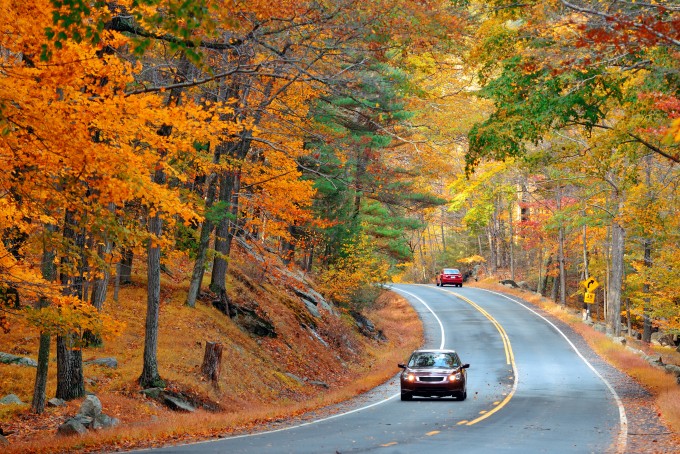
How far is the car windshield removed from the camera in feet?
74.8

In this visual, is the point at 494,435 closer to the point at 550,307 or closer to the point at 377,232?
the point at 377,232

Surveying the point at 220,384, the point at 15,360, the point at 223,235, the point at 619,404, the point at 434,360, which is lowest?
the point at 619,404

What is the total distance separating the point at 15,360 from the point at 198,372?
15.2 ft

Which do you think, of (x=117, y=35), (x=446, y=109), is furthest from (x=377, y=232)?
(x=117, y=35)

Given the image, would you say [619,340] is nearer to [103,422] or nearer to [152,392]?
[152,392]

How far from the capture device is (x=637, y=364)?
3088cm

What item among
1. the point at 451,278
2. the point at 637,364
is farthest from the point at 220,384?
the point at 451,278

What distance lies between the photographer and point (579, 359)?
1342 inches

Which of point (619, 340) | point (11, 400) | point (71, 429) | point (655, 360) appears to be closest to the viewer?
point (71, 429)

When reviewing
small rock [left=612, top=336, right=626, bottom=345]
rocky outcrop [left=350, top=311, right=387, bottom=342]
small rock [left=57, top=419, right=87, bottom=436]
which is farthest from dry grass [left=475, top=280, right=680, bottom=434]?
small rock [left=57, top=419, right=87, bottom=436]

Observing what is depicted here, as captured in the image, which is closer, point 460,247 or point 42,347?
point 42,347

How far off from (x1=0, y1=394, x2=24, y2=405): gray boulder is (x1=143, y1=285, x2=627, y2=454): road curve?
15.7 feet

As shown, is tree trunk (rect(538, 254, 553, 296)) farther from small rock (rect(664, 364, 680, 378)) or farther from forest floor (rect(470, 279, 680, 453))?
small rock (rect(664, 364, 680, 378))

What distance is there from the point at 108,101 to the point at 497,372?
23.5 m
